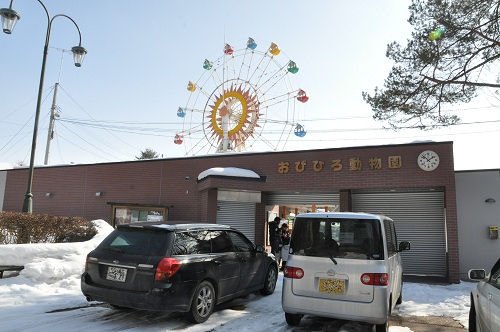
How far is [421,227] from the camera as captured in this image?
1436cm

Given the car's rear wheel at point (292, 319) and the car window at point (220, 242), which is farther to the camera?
the car window at point (220, 242)

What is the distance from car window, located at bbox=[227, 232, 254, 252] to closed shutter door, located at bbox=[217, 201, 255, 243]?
25.8 feet

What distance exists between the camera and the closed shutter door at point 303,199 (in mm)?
15836


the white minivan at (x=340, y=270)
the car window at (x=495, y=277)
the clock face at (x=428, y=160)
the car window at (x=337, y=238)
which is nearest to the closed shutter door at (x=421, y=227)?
the clock face at (x=428, y=160)

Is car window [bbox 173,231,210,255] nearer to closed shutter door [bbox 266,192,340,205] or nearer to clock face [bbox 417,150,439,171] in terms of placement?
clock face [bbox 417,150,439,171]

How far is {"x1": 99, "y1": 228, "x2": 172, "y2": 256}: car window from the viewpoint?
6348 mm

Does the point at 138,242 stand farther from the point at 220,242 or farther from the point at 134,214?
the point at 134,214

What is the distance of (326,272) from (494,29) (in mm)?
8574

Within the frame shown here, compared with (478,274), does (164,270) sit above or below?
below

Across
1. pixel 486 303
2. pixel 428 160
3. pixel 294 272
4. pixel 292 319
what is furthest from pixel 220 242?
pixel 428 160

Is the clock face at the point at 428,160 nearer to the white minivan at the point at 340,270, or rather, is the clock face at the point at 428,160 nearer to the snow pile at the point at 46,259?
the white minivan at the point at 340,270

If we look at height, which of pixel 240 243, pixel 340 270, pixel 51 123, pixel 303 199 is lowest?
pixel 340 270

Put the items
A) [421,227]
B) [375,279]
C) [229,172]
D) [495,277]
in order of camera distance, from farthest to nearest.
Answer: [229,172], [421,227], [375,279], [495,277]

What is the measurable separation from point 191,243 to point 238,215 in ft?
32.2
